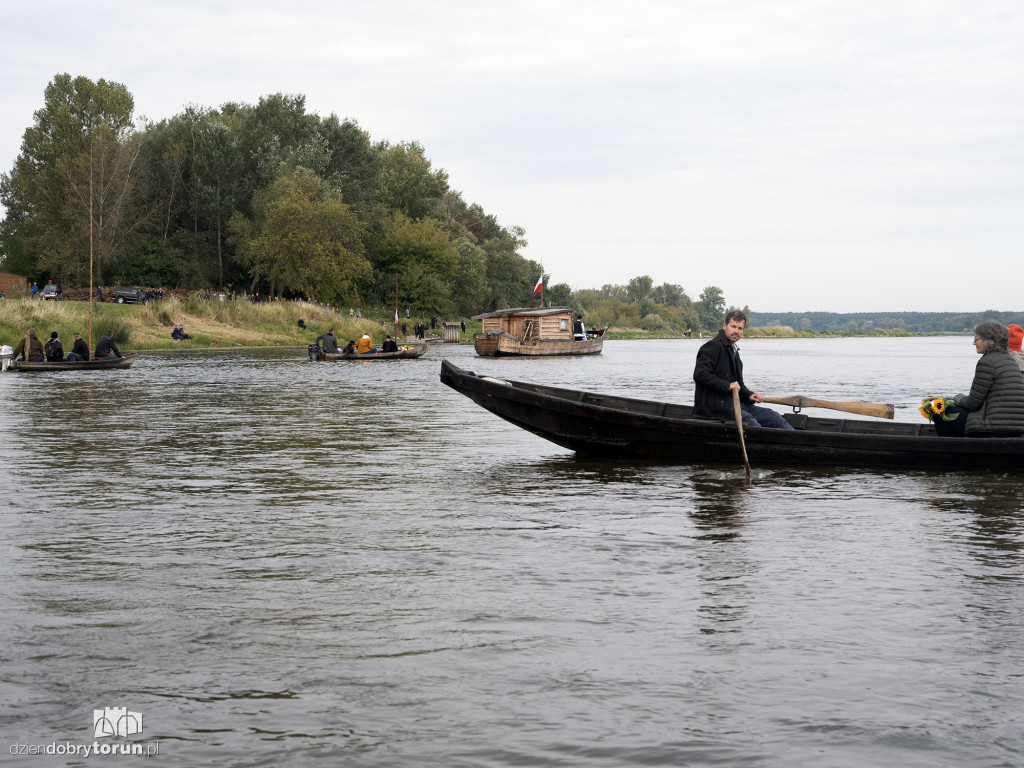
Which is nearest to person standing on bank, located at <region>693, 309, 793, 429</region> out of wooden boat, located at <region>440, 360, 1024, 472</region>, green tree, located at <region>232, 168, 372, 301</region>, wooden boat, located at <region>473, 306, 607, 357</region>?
wooden boat, located at <region>440, 360, 1024, 472</region>

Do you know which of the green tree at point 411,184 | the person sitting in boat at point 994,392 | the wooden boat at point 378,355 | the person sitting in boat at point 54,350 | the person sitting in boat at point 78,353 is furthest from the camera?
the green tree at point 411,184

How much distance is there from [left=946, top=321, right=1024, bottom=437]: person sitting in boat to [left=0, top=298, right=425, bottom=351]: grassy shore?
39.1m

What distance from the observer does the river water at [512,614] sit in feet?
15.2

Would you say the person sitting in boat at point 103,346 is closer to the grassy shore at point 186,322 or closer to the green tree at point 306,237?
the grassy shore at point 186,322

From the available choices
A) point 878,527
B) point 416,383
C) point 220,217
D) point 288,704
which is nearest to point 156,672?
point 288,704

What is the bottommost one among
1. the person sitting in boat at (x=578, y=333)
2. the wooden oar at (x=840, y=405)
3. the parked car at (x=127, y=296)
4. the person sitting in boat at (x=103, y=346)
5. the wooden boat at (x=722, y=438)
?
the wooden boat at (x=722, y=438)

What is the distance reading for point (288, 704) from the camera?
4938 mm

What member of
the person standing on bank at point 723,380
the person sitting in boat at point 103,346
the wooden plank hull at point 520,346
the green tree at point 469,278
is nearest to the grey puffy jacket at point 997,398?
the person standing on bank at point 723,380

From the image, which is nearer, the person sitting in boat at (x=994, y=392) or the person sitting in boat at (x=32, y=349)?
the person sitting in boat at (x=994, y=392)

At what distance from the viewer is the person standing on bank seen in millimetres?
12844

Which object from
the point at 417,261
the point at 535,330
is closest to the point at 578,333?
the point at 535,330

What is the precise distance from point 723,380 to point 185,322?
54.3 m

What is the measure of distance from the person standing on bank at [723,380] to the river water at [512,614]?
82 centimetres

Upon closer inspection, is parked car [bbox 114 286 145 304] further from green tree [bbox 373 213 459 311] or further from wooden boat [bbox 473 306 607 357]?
green tree [bbox 373 213 459 311]
